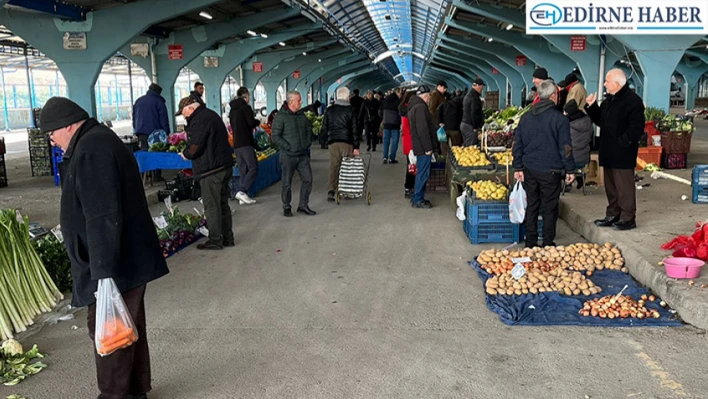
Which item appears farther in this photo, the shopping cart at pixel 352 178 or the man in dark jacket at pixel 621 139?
the shopping cart at pixel 352 178

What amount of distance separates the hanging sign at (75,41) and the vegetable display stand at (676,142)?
36.3 feet

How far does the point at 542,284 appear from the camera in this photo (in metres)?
5.51

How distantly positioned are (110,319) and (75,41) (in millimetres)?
10271

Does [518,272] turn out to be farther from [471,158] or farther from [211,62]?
[211,62]

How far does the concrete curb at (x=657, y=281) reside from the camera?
4.72 meters

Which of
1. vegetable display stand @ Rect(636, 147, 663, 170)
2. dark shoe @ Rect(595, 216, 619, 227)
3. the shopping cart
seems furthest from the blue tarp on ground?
vegetable display stand @ Rect(636, 147, 663, 170)

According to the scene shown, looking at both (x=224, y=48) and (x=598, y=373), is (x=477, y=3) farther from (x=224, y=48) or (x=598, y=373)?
(x=598, y=373)

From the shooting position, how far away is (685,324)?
15.7 feet

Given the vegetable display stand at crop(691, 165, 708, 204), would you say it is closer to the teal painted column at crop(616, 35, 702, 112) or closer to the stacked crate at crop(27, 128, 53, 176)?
the teal painted column at crop(616, 35, 702, 112)

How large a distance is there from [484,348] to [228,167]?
3.94 metres

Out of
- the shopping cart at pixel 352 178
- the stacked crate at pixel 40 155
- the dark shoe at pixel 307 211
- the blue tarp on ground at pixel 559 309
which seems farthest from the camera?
the stacked crate at pixel 40 155

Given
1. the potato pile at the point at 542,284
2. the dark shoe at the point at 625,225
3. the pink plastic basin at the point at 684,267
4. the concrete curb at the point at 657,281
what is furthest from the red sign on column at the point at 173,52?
the pink plastic basin at the point at 684,267

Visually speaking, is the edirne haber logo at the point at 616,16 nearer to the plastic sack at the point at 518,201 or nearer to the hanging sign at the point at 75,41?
the plastic sack at the point at 518,201

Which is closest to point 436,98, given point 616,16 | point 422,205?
point 422,205
